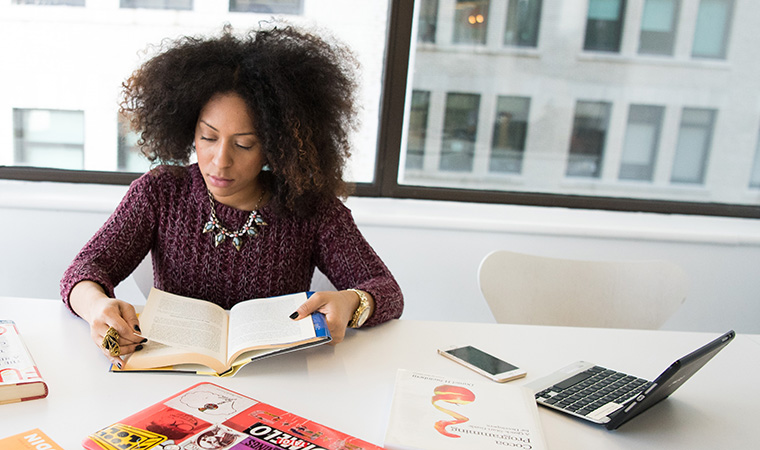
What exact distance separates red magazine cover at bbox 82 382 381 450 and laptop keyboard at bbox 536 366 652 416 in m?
0.34

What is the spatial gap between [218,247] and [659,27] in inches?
80.4

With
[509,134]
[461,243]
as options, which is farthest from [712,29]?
[461,243]

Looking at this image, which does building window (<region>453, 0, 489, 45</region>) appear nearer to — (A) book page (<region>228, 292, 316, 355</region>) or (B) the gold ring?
(A) book page (<region>228, 292, 316, 355</region>)

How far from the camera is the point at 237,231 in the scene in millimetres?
1367

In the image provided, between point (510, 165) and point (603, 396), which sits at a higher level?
point (510, 165)

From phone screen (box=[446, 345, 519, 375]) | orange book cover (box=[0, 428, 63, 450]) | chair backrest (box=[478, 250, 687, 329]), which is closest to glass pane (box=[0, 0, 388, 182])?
chair backrest (box=[478, 250, 687, 329])

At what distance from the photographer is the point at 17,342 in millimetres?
1002

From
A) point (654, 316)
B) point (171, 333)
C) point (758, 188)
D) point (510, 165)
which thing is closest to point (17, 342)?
point (171, 333)

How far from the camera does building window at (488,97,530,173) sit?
2.46 m

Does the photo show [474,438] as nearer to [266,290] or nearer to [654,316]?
[266,290]

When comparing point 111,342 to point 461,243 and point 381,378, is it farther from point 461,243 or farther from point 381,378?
point 461,243

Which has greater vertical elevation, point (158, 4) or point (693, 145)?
point (158, 4)

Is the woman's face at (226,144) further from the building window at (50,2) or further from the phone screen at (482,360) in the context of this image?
the building window at (50,2)

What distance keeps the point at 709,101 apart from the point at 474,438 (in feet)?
7.38
